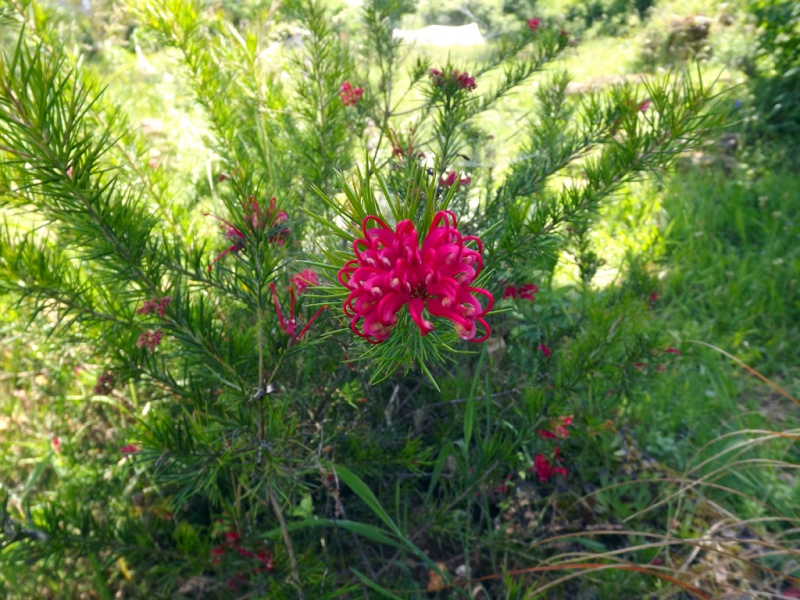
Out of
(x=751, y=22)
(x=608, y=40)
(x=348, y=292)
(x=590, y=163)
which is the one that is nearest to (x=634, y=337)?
(x=590, y=163)

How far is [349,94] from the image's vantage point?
4.54ft

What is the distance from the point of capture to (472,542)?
1473mm

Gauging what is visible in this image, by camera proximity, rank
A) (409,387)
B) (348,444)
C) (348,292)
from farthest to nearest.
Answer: (409,387) < (348,444) < (348,292)

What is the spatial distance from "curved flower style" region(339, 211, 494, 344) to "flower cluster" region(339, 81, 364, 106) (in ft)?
2.93

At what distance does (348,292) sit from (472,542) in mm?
1092

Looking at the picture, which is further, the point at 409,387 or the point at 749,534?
the point at 749,534

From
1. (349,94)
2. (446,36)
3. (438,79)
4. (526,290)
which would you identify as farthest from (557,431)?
(446,36)

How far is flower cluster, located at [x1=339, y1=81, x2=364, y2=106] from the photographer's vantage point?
138 centimetres

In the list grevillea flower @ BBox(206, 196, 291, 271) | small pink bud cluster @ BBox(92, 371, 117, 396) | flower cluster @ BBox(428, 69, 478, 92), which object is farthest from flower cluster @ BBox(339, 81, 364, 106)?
small pink bud cluster @ BBox(92, 371, 117, 396)

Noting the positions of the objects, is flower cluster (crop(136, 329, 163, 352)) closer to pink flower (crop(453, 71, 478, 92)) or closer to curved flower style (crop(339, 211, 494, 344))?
curved flower style (crop(339, 211, 494, 344))

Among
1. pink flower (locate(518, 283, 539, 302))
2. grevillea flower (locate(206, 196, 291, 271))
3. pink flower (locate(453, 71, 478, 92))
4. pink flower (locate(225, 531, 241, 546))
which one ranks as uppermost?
pink flower (locate(453, 71, 478, 92))

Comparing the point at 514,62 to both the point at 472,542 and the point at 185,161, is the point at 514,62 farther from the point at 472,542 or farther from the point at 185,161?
the point at 185,161

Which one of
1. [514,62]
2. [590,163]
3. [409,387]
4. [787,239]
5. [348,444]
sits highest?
[514,62]

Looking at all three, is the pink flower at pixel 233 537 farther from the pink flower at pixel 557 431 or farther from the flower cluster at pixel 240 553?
the pink flower at pixel 557 431
